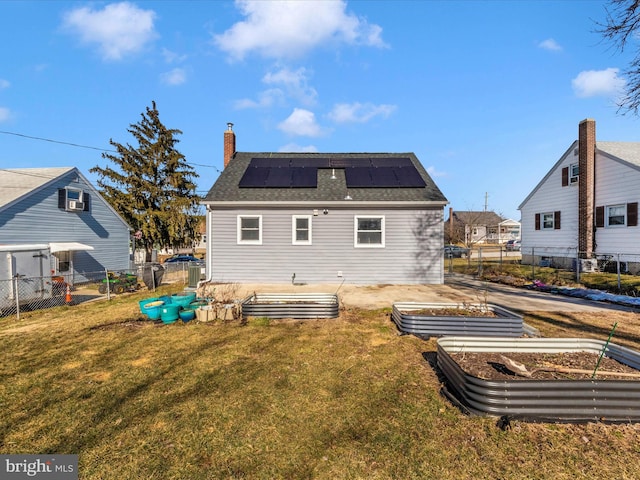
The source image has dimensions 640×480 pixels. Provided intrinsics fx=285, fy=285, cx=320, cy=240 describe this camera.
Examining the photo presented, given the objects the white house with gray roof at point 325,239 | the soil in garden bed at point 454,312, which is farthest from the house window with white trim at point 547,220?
the soil in garden bed at point 454,312

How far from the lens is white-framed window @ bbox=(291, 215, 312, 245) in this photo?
1288 cm

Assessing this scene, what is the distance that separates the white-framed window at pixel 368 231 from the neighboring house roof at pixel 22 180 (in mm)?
15749

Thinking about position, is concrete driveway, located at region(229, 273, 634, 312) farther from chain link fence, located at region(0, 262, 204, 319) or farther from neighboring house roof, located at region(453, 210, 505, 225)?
neighboring house roof, located at region(453, 210, 505, 225)

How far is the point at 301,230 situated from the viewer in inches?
509

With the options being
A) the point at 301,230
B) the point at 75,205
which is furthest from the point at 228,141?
the point at 75,205

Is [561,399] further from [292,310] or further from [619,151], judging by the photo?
[619,151]

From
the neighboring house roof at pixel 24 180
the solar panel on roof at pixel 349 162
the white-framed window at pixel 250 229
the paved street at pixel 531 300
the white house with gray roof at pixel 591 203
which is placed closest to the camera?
the paved street at pixel 531 300

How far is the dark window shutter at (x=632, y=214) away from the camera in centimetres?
1519

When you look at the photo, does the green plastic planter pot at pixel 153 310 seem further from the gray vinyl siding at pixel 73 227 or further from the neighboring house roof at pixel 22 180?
the neighboring house roof at pixel 22 180

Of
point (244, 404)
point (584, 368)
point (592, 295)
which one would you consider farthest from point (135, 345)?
point (592, 295)

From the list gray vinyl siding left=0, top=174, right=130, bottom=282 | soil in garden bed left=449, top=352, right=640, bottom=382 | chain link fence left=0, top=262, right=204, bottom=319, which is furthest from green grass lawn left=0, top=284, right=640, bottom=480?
gray vinyl siding left=0, top=174, right=130, bottom=282

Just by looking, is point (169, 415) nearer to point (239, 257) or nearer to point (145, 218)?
point (239, 257)

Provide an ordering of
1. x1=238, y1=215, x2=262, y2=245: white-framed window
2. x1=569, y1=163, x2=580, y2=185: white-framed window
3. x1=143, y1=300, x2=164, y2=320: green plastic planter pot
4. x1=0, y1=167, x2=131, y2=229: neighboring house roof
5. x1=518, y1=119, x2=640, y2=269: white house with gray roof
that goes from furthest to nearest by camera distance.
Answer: x1=569, y1=163, x2=580, y2=185: white-framed window, x1=518, y1=119, x2=640, y2=269: white house with gray roof, x1=0, y1=167, x2=131, y2=229: neighboring house roof, x1=238, y1=215, x2=262, y2=245: white-framed window, x1=143, y1=300, x2=164, y2=320: green plastic planter pot

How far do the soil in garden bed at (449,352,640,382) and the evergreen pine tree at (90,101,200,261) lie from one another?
2607 centimetres
